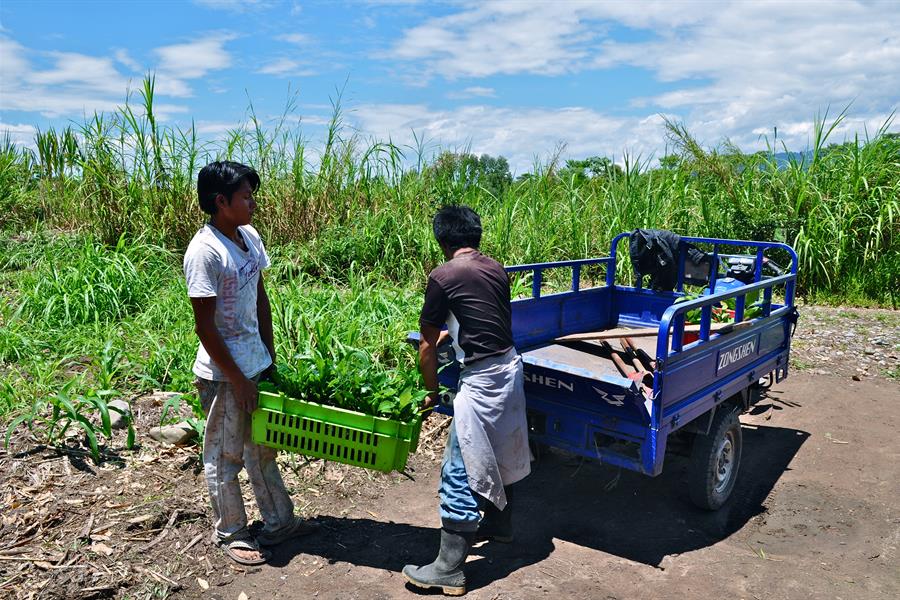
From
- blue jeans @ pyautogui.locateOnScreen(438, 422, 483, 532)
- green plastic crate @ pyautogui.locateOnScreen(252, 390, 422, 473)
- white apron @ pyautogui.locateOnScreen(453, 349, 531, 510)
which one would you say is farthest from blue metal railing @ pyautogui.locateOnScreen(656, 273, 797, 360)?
green plastic crate @ pyautogui.locateOnScreen(252, 390, 422, 473)

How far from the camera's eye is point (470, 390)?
342 centimetres

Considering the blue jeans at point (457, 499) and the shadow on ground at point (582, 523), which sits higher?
the blue jeans at point (457, 499)

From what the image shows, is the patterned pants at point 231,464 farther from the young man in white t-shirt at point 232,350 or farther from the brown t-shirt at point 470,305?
the brown t-shirt at point 470,305

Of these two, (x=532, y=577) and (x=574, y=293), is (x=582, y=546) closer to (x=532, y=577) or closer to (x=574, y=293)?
(x=532, y=577)

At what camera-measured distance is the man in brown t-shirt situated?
337 centimetres

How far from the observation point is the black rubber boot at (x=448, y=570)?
3.34 meters

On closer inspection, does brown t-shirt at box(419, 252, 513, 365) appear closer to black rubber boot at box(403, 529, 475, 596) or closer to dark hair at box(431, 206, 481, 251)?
dark hair at box(431, 206, 481, 251)

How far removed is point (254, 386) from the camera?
3.37 m

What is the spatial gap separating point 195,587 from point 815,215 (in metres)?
9.34

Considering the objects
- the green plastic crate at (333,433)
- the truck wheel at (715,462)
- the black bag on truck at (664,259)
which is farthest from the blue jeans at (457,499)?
the black bag on truck at (664,259)

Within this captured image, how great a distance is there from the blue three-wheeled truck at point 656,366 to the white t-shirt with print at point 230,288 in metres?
1.11

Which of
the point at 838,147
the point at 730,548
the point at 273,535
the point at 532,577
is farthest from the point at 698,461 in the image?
the point at 838,147

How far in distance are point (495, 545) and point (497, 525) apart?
122mm

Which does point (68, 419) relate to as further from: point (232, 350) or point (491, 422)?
point (491, 422)
